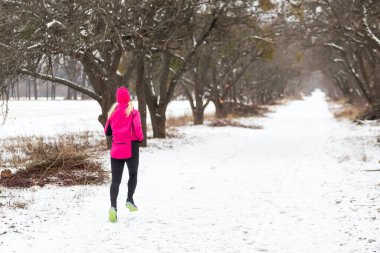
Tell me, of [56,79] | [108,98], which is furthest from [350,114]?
[56,79]

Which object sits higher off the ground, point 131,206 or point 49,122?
point 49,122

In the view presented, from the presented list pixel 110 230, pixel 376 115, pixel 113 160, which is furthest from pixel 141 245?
pixel 376 115

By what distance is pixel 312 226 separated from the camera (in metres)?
6.44

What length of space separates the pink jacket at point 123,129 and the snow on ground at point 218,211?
0.98 meters

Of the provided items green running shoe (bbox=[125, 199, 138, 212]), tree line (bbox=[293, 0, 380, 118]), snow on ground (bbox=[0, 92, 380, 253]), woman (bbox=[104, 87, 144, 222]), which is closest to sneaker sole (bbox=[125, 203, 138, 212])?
green running shoe (bbox=[125, 199, 138, 212])

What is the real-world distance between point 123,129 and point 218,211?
6.35ft

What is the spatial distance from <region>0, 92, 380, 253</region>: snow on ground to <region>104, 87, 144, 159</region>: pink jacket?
3.21 feet

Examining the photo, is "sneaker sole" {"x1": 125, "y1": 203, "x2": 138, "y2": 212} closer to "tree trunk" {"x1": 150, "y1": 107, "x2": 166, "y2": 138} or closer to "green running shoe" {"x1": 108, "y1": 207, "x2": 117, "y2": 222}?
"green running shoe" {"x1": 108, "y1": 207, "x2": 117, "y2": 222}

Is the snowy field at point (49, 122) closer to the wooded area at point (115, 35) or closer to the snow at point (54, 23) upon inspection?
the wooded area at point (115, 35)

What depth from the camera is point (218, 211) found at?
7332mm

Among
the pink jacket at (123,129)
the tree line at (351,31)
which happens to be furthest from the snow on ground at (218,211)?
the tree line at (351,31)

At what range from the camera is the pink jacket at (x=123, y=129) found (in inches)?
273

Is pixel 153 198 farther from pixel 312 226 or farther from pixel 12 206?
pixel 312 226

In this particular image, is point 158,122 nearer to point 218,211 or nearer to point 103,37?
point 103,37
